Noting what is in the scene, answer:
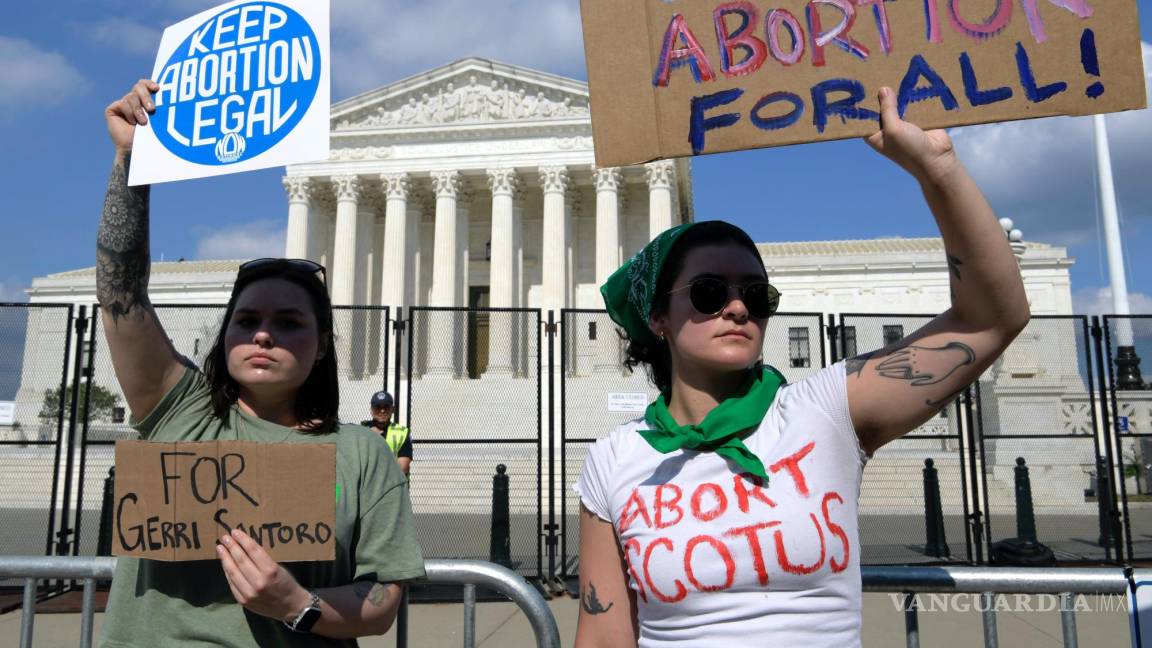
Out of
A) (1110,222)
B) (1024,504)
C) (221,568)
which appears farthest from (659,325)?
(1110,222)

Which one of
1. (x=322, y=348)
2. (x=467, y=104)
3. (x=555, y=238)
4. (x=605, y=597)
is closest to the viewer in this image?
(x=605, y=597)

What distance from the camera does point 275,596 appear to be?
1826 millimetres

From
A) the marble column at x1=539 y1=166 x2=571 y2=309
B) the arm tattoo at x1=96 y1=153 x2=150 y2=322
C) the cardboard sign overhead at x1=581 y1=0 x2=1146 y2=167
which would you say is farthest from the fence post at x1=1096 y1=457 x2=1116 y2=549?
the marble column at x1=539 y1=166 x2=571 y2=309

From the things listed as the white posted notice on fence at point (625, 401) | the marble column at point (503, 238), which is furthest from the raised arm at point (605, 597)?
the marble column at point (503, 238)

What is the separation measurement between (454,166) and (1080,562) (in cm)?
3758

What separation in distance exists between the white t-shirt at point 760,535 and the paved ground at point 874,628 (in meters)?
5.27

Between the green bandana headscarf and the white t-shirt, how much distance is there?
1.57ft

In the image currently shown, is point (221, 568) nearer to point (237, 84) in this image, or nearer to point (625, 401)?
point (237, 84)

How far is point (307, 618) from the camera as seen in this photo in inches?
74.1

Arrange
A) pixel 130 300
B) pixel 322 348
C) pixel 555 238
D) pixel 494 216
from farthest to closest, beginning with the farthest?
pixel 494 216
pixel 555 238
pixel 322 348
pixel 130 300

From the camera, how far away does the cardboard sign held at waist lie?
1952 mm

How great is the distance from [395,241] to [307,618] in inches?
1608

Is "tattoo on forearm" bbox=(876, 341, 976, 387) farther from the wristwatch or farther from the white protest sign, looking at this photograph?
the white protest sign

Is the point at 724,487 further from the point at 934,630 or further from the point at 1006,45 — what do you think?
the point at 934,630
